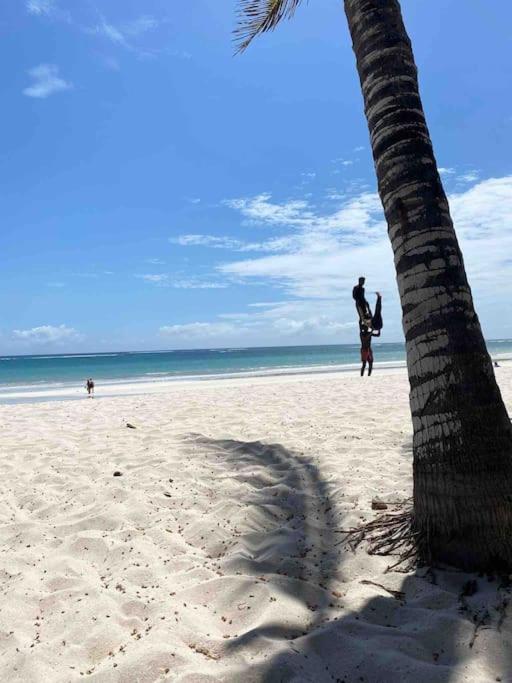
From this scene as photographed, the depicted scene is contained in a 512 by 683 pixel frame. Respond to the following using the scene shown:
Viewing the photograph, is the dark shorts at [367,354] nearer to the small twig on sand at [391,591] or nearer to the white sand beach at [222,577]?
the white sand beach at [222,577]

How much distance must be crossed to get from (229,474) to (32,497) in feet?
6.36

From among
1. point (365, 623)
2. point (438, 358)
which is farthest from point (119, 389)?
point (365, 623)

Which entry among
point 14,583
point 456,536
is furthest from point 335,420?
point 14,583

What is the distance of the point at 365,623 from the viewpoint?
8.40 feet

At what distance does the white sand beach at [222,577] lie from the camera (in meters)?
2.30

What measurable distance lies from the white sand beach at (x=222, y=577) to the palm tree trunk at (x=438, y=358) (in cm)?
30

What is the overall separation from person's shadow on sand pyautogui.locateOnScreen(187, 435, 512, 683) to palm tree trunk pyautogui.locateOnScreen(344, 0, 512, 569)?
290mm

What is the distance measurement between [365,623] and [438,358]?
152 centimetres

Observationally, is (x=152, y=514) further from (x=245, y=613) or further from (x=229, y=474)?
(x=245, y=613)

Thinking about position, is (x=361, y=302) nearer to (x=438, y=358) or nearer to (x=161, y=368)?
(x=438, y=358)

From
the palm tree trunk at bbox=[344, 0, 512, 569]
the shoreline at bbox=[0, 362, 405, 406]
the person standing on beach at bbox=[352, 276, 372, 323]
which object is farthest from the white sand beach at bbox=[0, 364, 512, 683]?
the shoreline at bbox=[0, 362, 405, 406]

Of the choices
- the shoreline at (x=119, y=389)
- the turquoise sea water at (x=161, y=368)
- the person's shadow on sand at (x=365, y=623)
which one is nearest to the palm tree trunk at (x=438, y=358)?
the person's shadow on sand at (x=365, y=623)

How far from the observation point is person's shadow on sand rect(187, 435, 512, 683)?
218 cm

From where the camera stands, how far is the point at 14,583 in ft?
10.5
